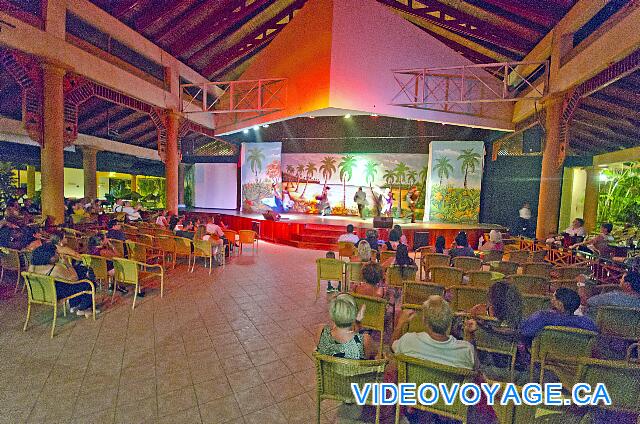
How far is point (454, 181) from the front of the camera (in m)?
13.6

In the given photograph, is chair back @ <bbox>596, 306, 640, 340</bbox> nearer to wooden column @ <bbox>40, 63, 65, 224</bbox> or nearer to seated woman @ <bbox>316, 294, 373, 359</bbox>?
seated woman @ <bbox>316, 294, 373, 359</bbox>

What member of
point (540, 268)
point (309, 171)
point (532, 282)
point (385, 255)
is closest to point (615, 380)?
point (532, 282)

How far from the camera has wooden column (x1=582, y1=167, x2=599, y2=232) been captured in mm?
12531

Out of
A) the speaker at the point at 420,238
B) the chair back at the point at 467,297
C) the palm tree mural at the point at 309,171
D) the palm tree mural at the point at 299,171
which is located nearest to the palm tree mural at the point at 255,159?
the palm tree mural at the point at 299,171

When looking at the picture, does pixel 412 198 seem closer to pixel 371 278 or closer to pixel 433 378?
pixel 371 278

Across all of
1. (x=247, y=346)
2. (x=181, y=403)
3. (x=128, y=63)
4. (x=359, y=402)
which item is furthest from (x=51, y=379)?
(x=128, y=63)

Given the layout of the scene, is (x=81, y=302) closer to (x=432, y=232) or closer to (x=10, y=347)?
(x=10, y=347)

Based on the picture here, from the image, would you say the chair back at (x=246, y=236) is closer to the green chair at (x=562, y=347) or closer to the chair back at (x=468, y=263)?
the chair back at (x=468, y=263)

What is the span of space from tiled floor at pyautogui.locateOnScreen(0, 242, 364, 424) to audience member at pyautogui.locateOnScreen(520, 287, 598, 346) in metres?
1.70

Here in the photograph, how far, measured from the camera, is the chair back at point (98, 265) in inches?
191

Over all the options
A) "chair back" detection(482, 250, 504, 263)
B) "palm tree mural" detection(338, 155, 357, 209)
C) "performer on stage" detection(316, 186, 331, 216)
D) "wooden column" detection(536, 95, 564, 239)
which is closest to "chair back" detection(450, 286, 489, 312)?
"chair back" detection(482, 250, 504, 263)

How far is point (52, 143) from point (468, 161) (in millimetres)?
13644

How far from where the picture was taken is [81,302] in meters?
4.41

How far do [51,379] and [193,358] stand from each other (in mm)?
1179
